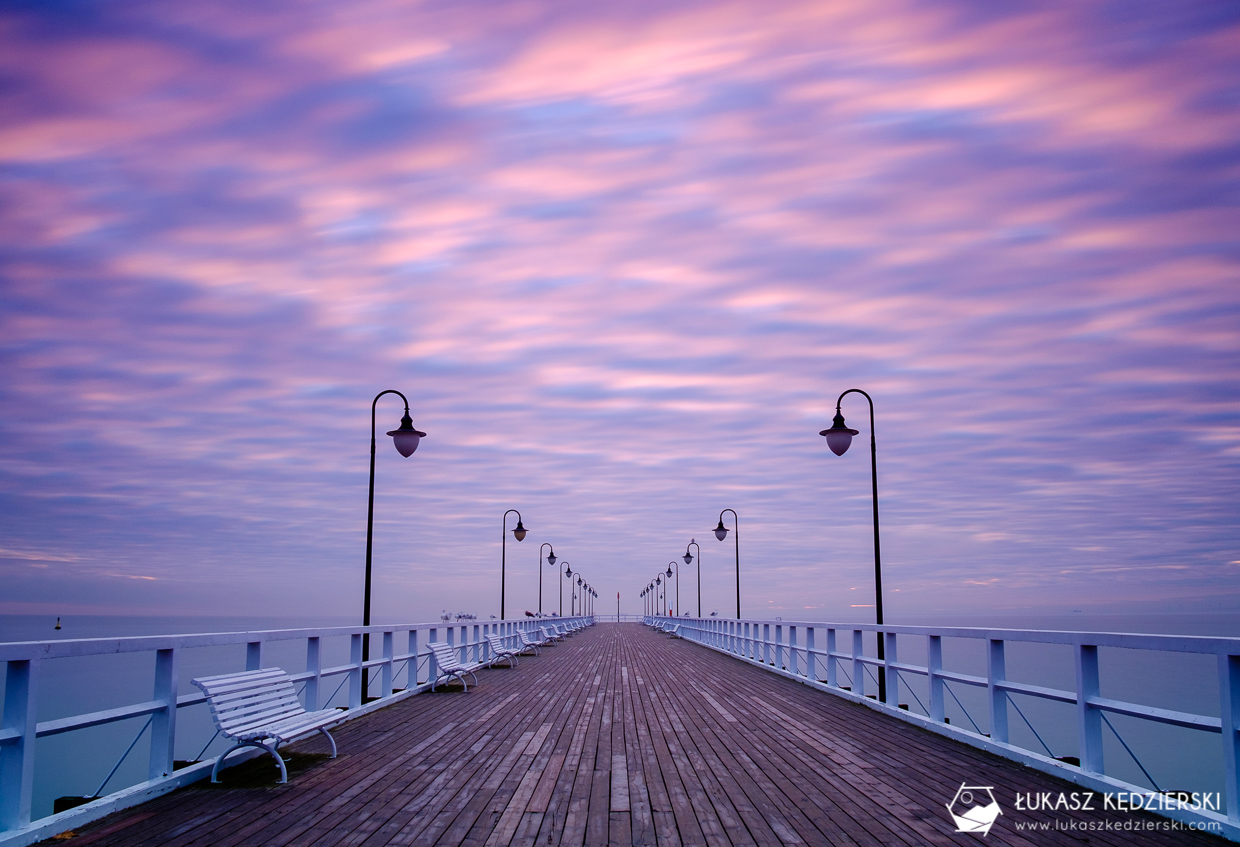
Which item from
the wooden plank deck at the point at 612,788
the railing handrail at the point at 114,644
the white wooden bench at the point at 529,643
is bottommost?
the white wooden bench at the point at 529,643

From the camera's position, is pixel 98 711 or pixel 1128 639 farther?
pixel 98 711

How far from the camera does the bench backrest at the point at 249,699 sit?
659 centimetres

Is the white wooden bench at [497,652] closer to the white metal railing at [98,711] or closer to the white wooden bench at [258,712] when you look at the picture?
the white metal railing at [98,711]

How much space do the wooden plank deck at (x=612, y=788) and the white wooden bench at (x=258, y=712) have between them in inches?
13.4

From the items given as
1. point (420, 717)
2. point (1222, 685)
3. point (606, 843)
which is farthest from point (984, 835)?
point (420, 717)

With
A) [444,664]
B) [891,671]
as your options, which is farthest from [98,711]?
[891,671]

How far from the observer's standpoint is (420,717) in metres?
10.8

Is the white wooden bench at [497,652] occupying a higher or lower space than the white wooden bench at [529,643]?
higher

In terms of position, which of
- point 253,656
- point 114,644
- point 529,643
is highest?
point 114,644

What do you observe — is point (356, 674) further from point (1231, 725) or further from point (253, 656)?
point (1231, 725)

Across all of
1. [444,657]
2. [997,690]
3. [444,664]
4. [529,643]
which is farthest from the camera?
[529,643]

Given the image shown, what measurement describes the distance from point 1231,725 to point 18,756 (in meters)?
6.98

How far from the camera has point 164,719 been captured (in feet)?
20.8

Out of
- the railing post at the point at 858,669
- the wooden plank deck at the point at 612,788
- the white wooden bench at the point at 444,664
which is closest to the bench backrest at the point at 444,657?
the white wooden bench at the point at 444,664
